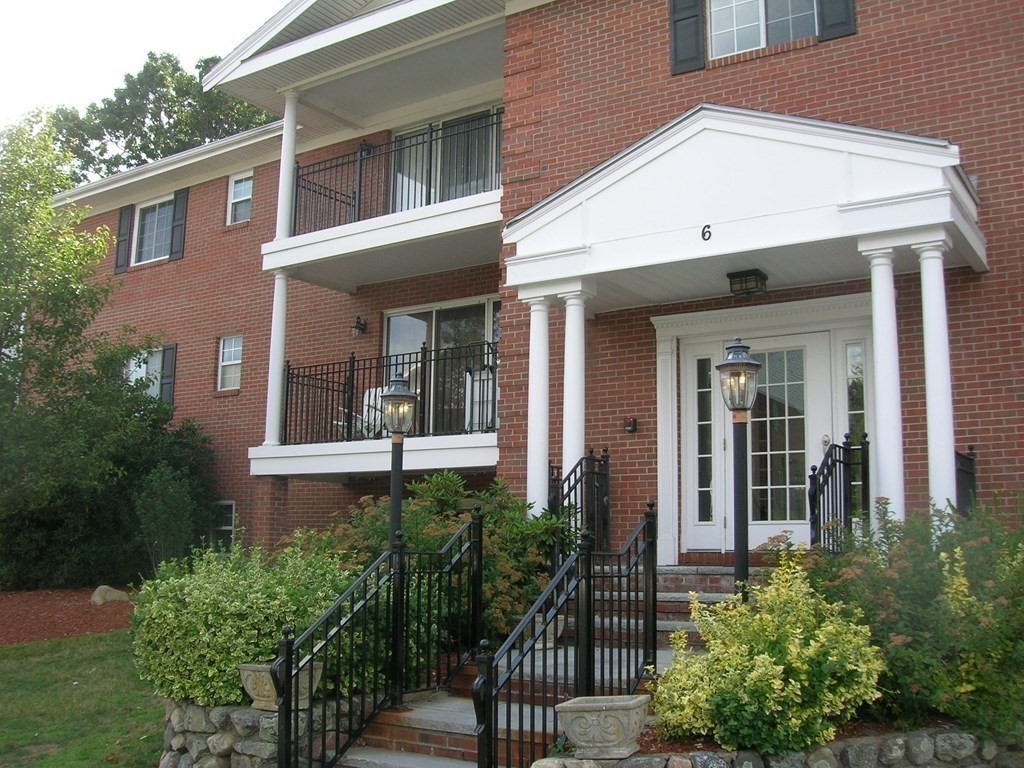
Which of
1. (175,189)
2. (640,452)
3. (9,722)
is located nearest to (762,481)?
(640,452)

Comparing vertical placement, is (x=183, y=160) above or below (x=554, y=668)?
above

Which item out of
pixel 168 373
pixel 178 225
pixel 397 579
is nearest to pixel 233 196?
pixel 178 225

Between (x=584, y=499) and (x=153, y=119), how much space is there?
28.4 metres

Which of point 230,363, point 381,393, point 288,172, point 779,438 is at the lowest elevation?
point 779,438

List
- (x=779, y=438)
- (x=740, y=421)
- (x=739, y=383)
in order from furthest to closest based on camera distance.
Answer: (x=779, y=438), (x=739, y=383), (x=740, y=421)

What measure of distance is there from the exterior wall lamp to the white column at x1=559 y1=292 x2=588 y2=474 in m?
5.64

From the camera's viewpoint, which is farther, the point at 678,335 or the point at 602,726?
the point at 678,335

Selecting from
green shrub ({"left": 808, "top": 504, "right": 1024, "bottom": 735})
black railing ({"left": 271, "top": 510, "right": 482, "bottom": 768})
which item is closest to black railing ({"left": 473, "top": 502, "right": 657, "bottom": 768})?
black railing ({"left": 271, "top": 510, "right": 482, "bottom": 768})

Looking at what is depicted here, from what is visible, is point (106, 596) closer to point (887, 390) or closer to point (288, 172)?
point (288, 172)

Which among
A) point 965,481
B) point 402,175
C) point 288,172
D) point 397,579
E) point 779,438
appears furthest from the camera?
point 402,175

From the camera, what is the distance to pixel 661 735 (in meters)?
5.84

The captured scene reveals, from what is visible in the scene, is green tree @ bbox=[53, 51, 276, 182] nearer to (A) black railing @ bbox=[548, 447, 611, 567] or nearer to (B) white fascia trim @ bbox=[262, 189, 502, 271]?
(B) white fascia trim @ bbox=[262, 189, 502, 271]

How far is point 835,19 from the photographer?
993 cm

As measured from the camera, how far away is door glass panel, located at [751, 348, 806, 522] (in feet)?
31.9
